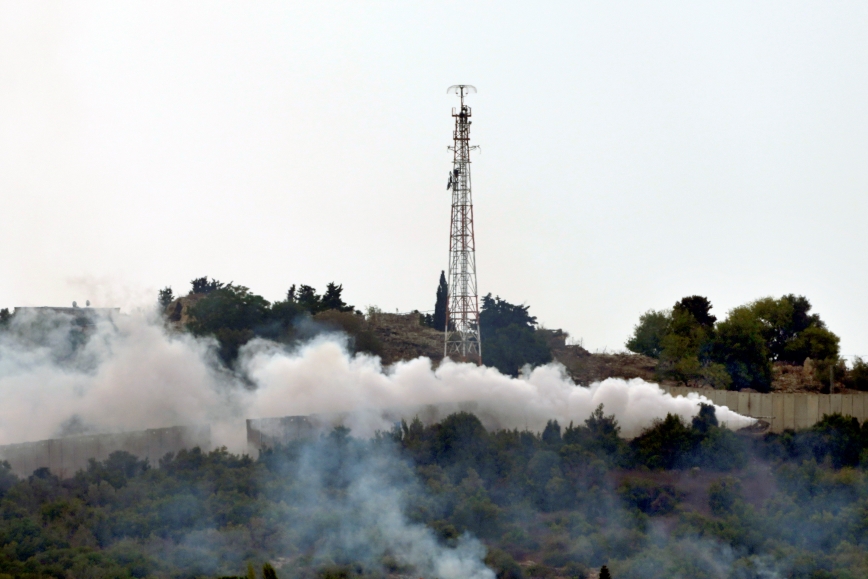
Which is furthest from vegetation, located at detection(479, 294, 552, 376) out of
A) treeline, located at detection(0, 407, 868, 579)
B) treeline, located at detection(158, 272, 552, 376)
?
treeline, located at detection(0, 407, 868, 579)

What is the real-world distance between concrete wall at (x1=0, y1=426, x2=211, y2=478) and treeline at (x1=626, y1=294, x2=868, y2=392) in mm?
45873

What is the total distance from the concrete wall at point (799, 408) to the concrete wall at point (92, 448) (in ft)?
85.1

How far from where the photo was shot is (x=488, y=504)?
36.4 meters

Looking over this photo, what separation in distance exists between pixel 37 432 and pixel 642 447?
2408 cm

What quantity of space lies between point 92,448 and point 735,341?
55565 millimetres

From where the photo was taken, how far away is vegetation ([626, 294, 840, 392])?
81.4 metres

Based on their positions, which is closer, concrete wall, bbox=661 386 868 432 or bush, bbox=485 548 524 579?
bush, bbox=485 548 524 579

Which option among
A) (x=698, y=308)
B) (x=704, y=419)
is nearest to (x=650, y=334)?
(x=698, y=308)

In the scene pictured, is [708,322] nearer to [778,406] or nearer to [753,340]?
[753,340]

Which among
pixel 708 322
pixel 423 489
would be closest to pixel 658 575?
pixel 423 489

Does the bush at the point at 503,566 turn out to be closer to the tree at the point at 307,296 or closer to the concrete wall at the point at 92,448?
the concrete wall at the point at 92,448

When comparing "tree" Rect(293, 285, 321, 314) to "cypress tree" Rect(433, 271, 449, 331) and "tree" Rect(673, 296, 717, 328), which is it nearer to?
"cypress tree" Rect(433, 271, 449, 331)

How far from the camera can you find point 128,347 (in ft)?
163

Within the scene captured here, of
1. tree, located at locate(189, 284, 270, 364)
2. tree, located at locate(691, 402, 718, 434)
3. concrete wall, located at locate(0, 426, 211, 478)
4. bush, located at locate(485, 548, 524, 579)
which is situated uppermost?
tree, located at locate(189, 284, 270, 364)
